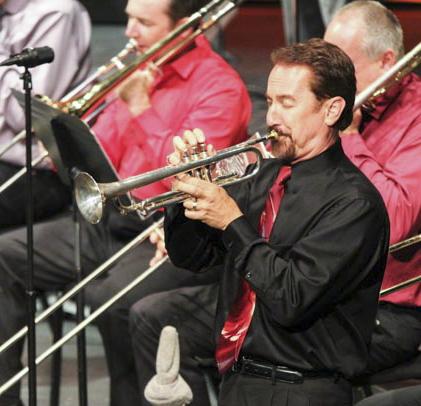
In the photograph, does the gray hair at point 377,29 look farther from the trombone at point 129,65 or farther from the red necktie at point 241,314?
the red necktie at point 241,314

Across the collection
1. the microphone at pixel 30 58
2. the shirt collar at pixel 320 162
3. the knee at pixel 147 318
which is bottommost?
the knee at pixel 147 318

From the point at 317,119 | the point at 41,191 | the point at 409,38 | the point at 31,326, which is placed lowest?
the point at 409,38

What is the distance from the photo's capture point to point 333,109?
10.4ft

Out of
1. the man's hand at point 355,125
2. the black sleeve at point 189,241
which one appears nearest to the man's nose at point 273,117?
the black sleeve at point 189,241

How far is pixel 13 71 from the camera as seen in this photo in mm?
4805

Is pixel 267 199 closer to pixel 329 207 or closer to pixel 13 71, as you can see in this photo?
pixel 329 207

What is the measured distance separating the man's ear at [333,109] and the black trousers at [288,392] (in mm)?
747

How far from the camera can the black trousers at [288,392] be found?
312cm

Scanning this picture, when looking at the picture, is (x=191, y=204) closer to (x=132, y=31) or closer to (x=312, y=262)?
(x=312, y=262)

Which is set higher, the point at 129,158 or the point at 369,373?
the point at 129,158

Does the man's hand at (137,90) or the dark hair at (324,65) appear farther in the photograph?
the man's hand at (137,90)

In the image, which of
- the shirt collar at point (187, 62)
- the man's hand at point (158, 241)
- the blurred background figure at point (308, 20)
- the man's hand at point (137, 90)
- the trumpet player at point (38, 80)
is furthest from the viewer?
the blurred background figure at point (308, 20)

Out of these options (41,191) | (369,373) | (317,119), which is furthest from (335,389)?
(41,191)

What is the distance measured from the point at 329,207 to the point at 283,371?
1.61ft
